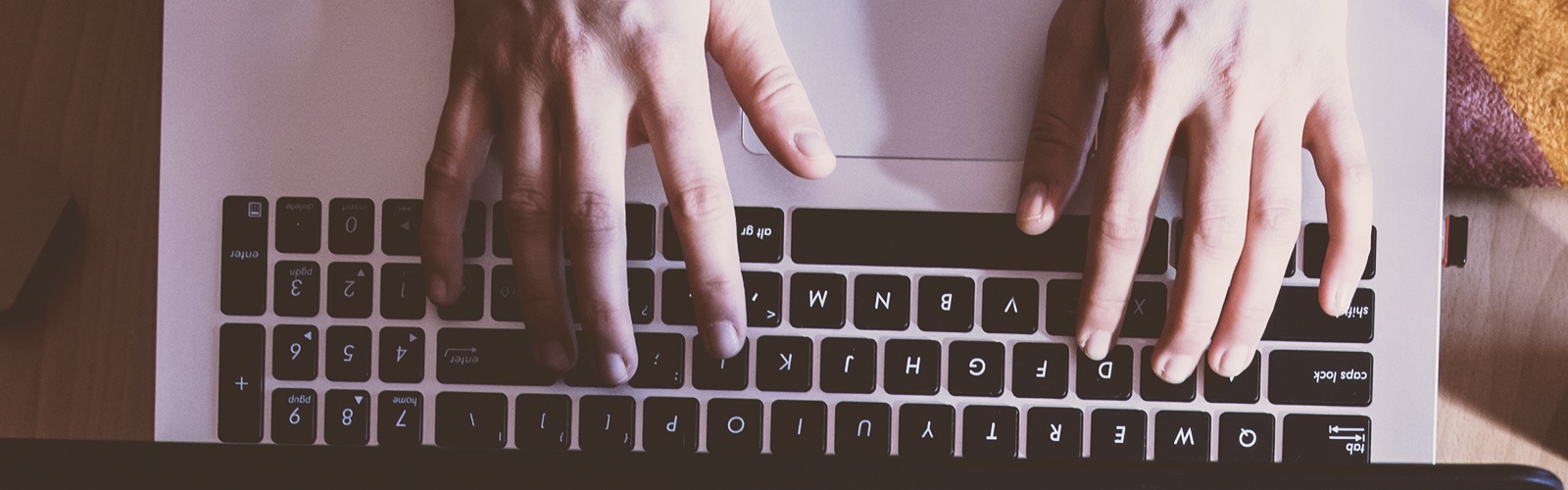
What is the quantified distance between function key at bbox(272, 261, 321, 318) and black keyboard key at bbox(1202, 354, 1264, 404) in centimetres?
46

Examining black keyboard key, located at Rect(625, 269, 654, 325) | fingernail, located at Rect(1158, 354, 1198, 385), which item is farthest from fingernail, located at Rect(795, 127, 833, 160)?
fingernail, located at Rect(1158, 354, 1198, 385)

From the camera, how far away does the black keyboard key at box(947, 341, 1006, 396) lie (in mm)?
439

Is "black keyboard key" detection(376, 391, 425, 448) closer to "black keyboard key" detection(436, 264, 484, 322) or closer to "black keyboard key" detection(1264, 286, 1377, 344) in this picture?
"black keyboard key" detection(436, 264, 484, 322)

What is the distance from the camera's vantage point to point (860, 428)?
0.44 m

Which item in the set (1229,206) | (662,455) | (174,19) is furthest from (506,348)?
(1229,206)

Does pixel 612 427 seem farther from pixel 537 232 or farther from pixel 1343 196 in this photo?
pixel 1343 196

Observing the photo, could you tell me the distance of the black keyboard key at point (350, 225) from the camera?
0.44 meters

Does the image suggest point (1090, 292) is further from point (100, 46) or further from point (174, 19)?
point (100, 46)

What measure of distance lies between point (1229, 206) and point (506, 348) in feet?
1.23

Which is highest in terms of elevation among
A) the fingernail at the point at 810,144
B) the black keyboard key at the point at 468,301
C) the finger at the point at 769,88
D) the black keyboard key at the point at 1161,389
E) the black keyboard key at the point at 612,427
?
the finger at the point at 769,88

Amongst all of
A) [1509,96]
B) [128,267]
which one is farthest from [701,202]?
[1509,96]

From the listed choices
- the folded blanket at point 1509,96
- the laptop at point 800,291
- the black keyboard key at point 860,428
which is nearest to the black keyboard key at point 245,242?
the laptop at point 800,291

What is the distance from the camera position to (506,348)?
1.47 ft

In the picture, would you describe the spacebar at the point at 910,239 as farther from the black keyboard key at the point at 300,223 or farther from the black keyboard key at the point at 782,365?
the black keyboard key at the point at 300,223
